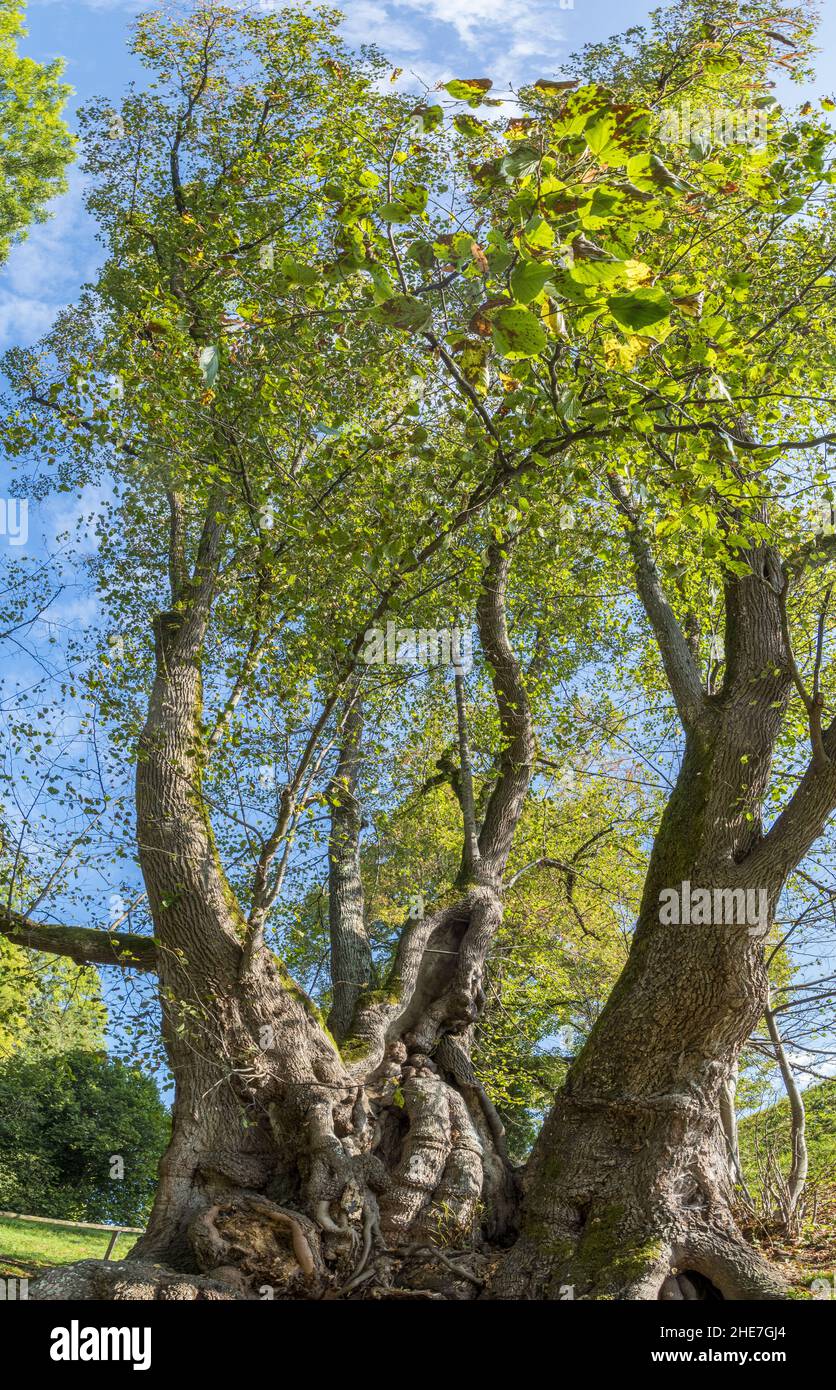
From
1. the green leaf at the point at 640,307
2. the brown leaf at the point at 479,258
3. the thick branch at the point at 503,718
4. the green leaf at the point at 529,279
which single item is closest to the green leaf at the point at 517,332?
the green leaf at the point at 529,279

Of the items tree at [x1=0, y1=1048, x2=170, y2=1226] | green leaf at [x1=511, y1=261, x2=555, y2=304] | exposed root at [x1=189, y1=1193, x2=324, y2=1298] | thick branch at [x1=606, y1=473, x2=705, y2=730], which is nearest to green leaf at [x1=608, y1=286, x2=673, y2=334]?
green leaf at [x1=511, y1=261, x2=555, y2=304]

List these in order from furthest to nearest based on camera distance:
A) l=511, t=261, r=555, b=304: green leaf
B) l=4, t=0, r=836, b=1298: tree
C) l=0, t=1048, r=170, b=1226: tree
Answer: l=0, t=1048, r=170, b=1226: tree
l=4, t=0, r=836, b=1298: tree
l=511, t=261, r=555, b=304: green leaf

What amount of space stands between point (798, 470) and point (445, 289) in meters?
7.16

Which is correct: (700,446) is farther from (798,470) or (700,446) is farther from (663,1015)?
(798,470)

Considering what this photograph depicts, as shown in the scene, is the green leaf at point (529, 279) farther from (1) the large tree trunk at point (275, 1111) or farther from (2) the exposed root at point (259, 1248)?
(2) the exposed root at point (259, 1248)

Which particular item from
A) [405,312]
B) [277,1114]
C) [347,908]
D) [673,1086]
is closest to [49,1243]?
[347,908]

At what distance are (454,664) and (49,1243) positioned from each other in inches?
519

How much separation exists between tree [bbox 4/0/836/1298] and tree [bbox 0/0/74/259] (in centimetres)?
636

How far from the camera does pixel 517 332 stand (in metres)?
2.92

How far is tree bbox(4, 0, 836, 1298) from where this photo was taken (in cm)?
554

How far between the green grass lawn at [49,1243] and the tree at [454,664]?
7748 mm

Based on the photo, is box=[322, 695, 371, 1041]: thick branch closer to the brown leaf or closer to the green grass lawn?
the brown leaf

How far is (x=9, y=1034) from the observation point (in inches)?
551

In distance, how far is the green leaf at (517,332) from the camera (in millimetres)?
2863
